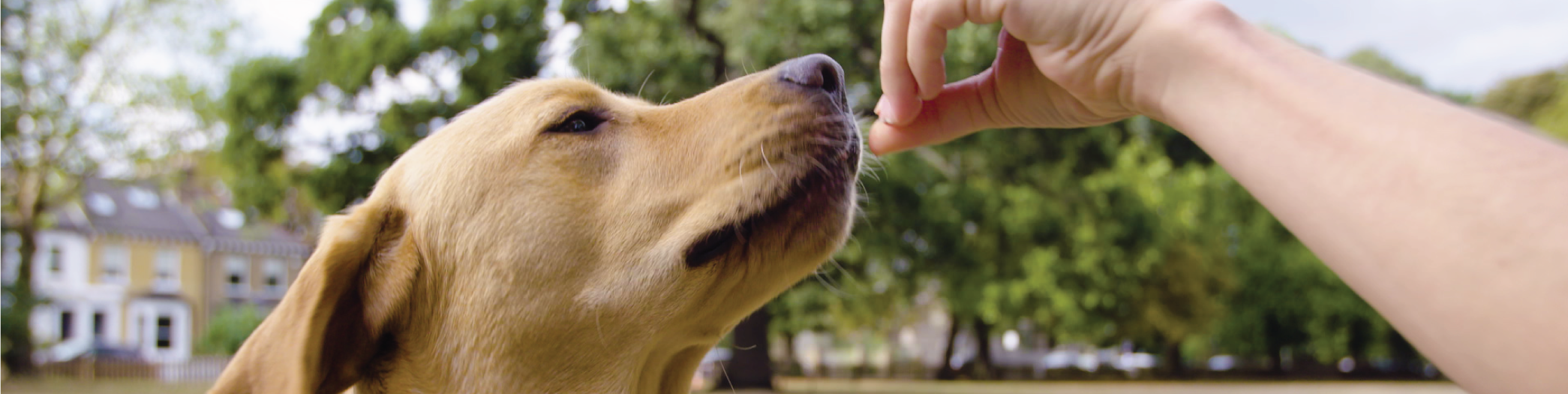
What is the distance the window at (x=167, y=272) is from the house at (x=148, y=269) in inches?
1.5

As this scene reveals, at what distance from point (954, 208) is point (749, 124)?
16633mm

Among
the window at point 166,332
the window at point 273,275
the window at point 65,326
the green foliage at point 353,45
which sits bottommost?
the window at point 166,332

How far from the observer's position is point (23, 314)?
28969 millimetres

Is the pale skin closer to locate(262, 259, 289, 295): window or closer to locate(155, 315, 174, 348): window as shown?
locate(262, 259, 289, 295): window

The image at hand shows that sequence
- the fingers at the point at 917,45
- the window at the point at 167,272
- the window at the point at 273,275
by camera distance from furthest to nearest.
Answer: the window at the point at 273,275
the window at the point at 167,272
the fingers at the point at 917,45

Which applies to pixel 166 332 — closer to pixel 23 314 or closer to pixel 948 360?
pixel 23 314

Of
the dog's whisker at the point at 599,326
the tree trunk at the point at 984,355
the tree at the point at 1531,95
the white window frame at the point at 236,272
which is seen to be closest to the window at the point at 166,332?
the white window frame at the point at 236,272

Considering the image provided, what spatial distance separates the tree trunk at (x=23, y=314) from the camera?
28438 mm

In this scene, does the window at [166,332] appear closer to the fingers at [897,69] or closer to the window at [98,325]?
the window at [98,325]

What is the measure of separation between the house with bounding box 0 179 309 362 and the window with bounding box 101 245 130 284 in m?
0.04

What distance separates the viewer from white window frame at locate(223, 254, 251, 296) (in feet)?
174

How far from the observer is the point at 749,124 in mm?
2342

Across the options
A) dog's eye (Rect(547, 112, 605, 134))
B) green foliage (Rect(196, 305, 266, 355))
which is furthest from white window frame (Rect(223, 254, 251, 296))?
dog's eye (Rect(547, 112, 605, 134))

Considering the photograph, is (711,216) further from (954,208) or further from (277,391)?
(954,208)
